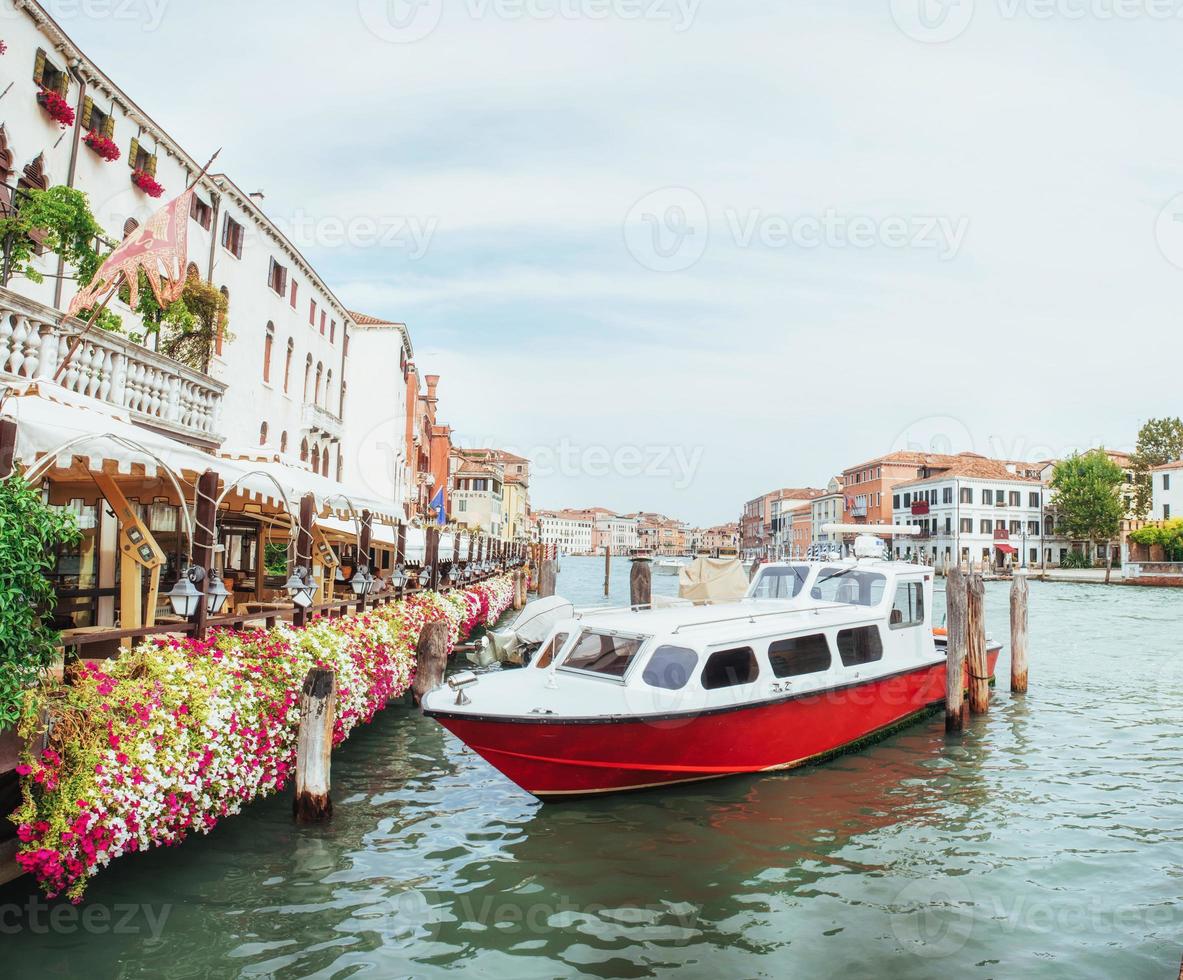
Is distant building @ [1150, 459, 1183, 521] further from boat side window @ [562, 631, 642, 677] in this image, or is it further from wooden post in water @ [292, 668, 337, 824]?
wooden post in water @ [292, 668, 337, 824]

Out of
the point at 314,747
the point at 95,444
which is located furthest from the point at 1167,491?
the point at 95,444

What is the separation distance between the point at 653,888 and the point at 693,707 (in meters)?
2.58

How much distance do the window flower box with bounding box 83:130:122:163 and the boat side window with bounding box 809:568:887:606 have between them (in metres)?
14.5

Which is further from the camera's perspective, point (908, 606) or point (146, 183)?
point (146, 183)

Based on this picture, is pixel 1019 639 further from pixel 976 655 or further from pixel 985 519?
pixel 985 519

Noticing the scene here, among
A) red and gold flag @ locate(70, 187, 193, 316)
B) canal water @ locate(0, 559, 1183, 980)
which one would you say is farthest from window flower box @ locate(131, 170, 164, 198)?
canal water @ locate(0, 559, 1183, 980)

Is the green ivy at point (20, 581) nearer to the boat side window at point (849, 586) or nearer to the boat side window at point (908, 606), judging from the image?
the boat side window at point (849, 586)

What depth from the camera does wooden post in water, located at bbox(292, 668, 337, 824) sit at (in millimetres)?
8109

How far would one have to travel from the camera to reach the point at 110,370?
39.2 feet

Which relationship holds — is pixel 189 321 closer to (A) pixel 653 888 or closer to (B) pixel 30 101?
(B) pixel 30 101

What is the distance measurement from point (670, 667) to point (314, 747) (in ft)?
12.8

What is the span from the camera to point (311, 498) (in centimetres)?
1114

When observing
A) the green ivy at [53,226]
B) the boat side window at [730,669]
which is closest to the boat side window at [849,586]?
the boat side window at [730,669]

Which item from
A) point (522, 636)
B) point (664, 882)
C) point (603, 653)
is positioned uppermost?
point (603, 653)
